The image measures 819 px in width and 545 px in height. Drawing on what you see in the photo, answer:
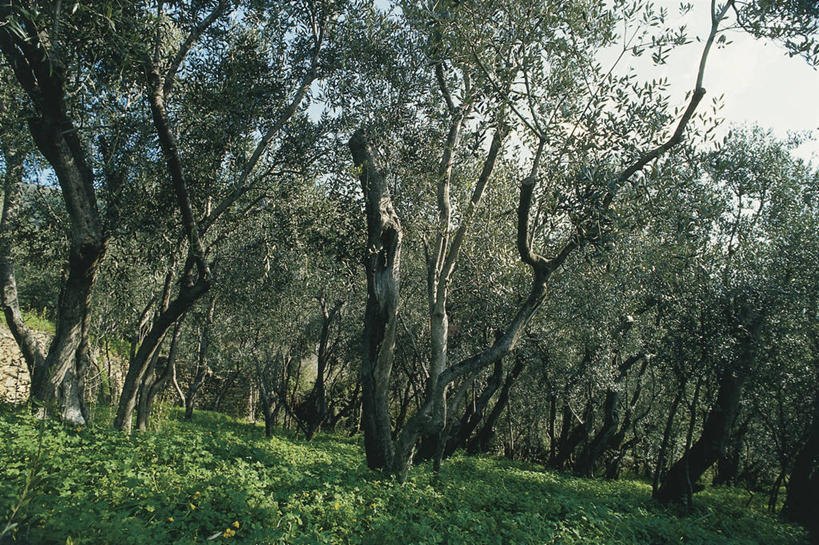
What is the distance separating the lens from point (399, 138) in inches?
474

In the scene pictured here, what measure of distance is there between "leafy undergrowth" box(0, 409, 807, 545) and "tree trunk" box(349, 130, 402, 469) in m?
0.89

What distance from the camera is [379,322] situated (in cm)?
934

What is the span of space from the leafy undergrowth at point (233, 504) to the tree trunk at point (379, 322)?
2.92 feet

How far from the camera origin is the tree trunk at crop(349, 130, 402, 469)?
30.5ft

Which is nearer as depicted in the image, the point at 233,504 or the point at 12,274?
the point at 233,504

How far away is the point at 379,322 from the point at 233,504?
13.1ft

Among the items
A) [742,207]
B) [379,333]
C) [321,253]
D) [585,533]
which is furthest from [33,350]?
[742,207]

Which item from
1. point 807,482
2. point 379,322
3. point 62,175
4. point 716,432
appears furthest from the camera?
point 716,432

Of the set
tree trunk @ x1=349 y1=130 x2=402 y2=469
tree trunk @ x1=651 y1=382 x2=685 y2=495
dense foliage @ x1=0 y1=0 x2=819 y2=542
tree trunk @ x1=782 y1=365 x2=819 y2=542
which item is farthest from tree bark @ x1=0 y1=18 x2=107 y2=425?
tree trunk @ x1=782 y1=365 x2=819 y2=542

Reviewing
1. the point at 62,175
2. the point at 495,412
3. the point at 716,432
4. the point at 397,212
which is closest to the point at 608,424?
the point at 495,412

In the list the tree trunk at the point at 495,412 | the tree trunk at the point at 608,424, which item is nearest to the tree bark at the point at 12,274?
the tree trunk at the point at 495,412

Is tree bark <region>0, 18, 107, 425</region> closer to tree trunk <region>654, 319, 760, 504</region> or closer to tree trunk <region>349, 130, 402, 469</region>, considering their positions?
tree trunk <region>349, 130, 402, 469</region>

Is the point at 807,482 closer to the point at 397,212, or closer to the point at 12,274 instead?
the point at 397,212

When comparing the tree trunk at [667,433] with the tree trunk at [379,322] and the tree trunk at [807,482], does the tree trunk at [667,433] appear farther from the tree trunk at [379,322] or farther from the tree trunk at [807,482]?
the tree trunk at [379,322]
